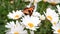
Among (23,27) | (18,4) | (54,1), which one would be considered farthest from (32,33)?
(18,4)

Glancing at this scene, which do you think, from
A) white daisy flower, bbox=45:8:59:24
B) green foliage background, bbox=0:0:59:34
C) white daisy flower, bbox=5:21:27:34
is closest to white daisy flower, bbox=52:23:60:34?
white daisy flower, bbox=45:8:59:24

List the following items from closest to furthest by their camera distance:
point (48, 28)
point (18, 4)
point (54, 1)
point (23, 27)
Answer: point (23, 27) → point (48, 28) → point (54, 1) → point (18, 4)

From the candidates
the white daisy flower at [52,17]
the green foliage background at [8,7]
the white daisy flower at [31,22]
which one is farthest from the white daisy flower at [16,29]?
the green foliage background at [8,7]

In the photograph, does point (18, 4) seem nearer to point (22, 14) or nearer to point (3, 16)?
point (3, 16)

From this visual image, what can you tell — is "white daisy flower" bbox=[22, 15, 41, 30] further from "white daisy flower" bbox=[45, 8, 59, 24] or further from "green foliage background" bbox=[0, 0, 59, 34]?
"green foliage background" bbox=[0, 0, 59, 34]

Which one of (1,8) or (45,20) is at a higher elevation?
(1,8)

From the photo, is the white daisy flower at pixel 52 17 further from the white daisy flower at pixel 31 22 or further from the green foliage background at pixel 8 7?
the green foliage background at pixel 8 7

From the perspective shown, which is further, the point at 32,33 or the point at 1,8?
the point at 1,8

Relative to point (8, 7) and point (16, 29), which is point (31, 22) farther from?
point (8, 7)

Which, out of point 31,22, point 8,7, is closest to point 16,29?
point 31,22
